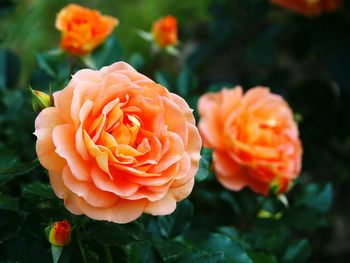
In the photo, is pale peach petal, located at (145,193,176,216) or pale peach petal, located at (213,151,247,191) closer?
pale peach petal, located at (145,193,176,216)

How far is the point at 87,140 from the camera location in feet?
2.24

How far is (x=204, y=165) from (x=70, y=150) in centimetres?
27

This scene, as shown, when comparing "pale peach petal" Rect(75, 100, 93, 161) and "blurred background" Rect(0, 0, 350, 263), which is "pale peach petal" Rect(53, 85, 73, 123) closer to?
"pale peach petal" Rect(75, 100, 93, 161)

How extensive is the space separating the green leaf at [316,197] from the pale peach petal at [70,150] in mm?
570

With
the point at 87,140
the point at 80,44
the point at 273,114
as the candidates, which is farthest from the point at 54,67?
the point at 87,140

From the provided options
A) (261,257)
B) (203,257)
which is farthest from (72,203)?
(261,257)

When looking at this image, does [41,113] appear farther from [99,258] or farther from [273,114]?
[273,114]

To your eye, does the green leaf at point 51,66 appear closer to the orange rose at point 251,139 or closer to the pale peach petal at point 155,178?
the orange rose at point 251,139

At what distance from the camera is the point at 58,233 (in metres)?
0.71

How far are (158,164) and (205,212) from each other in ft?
2.15

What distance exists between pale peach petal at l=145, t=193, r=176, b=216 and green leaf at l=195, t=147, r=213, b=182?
6.6 inches

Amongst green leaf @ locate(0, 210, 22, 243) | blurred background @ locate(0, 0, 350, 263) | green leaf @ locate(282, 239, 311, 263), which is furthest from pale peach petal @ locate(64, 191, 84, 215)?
green leaf @ locate(282, 239, 311, 263)

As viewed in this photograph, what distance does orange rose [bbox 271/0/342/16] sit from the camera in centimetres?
143

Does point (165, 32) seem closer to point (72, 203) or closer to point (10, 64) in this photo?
point (10, 64)
